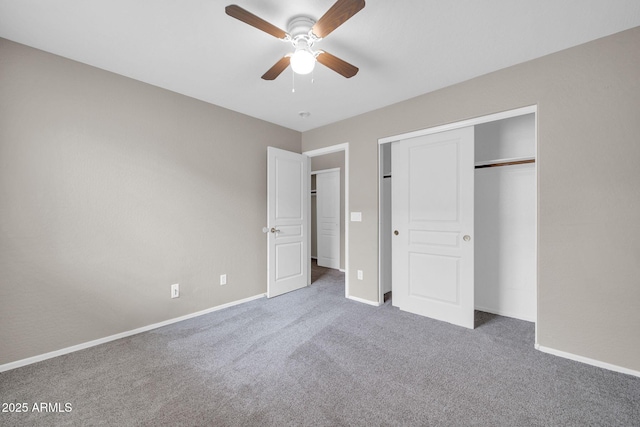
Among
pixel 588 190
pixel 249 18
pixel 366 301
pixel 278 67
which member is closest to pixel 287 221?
pixel 366 301

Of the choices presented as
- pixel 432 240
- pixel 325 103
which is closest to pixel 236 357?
pixel 432 240

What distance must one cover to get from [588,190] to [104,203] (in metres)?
4.09

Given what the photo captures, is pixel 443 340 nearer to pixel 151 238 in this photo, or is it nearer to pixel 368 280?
pixel 368 280

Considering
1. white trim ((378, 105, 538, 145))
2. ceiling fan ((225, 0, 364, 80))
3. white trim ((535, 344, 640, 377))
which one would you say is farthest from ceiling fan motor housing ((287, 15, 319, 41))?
white trim ((535, 344, 640, 377))

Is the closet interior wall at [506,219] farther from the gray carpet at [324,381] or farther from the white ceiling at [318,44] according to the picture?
the white ceiling at [318,44]

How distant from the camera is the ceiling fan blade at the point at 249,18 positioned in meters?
1.35

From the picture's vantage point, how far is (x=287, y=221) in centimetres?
378

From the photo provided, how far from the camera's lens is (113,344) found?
230 centimetres

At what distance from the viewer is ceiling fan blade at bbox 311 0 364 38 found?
1328mm

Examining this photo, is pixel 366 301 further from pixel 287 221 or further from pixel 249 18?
pixel 249 18

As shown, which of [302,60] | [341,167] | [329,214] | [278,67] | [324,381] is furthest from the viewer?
[329,214]

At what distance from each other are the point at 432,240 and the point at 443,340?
3.34 ft

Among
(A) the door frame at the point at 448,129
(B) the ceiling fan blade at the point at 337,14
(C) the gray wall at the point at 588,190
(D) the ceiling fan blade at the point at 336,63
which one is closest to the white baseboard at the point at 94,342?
(A) the door frame at the point at 448,129

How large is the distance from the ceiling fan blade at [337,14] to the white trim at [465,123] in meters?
1.73
